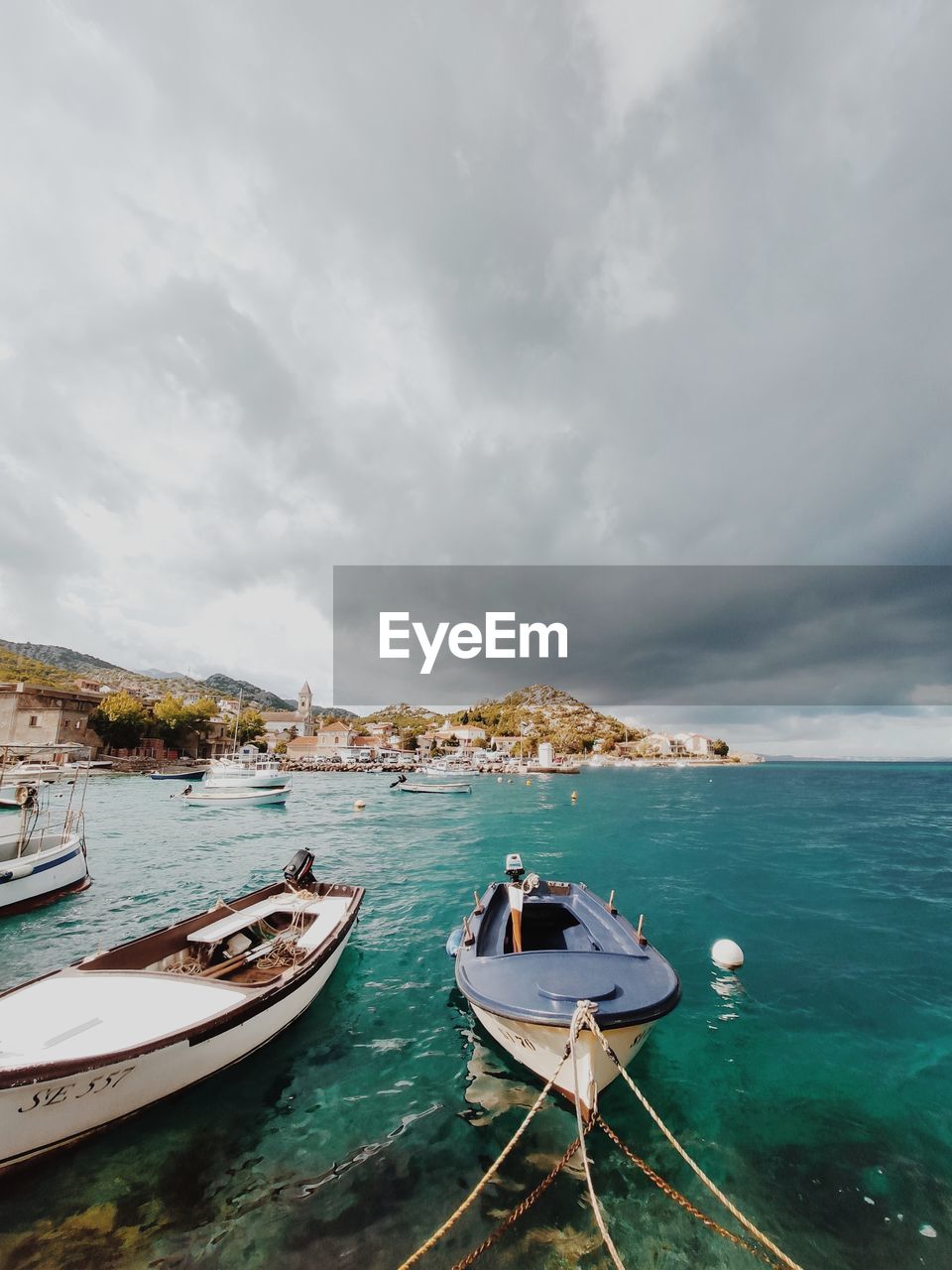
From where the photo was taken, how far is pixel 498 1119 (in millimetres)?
7109

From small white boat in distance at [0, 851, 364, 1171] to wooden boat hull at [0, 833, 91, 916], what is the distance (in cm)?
878

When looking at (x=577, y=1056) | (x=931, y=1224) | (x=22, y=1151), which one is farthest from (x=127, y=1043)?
(x=931, y=1224)

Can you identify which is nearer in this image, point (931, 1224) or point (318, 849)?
point (931, 1224)

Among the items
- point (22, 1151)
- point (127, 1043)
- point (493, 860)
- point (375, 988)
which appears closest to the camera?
point (22, 1151)

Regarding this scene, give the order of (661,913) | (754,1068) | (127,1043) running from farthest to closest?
(661,913)
(754,1068)
(127,1043)

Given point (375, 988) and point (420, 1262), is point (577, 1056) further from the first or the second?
point (375, 988)

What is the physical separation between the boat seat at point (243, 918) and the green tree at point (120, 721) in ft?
267

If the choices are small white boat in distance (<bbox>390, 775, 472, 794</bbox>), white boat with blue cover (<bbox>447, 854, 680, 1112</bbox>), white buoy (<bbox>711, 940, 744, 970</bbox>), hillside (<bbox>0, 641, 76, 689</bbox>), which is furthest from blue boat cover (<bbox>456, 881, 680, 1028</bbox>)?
hillside (<bbox>0, 641, 76, 689</bbox>)

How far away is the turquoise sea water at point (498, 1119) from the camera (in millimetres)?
Answer: 5453

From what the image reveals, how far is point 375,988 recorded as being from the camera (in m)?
11.0

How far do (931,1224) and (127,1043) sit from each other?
10.2 metres

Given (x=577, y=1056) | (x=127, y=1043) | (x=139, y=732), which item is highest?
(x=139, y=732)

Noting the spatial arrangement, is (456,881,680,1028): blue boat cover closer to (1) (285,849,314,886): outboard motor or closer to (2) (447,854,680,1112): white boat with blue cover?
(2) (447,854,680,1112): white boat with blue cover

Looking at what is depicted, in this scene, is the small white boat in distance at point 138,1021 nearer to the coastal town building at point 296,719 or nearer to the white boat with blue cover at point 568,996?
the white boat with blue cover at point 568,996
